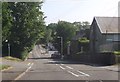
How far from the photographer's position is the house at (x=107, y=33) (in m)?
76.9

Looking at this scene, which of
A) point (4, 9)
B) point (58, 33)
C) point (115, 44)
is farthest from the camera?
point (58, 33)

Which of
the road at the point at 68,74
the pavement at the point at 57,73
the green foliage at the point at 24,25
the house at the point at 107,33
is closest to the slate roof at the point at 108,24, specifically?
the house at the point at 107,33

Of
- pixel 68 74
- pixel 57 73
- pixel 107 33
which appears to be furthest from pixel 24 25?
pixel 68 74

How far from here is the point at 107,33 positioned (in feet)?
253

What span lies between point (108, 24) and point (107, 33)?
8.68 feet

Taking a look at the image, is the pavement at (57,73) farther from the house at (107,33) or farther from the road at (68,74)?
the house at (107,33)

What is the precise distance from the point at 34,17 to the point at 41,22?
5.90ft

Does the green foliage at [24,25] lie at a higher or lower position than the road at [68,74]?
higher

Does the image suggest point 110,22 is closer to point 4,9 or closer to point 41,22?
point 41,22

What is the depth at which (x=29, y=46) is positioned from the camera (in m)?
83.4

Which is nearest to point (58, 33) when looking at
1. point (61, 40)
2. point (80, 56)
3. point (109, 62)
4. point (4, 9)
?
point (61, 40)

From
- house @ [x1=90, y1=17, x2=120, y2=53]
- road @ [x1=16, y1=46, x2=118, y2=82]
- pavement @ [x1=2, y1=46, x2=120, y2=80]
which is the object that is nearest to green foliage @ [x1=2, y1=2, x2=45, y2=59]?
house @ [x1=90, y1=17, x2=120, y2=53]

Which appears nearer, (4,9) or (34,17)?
(4,9)

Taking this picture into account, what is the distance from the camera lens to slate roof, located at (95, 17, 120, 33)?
7769cm
